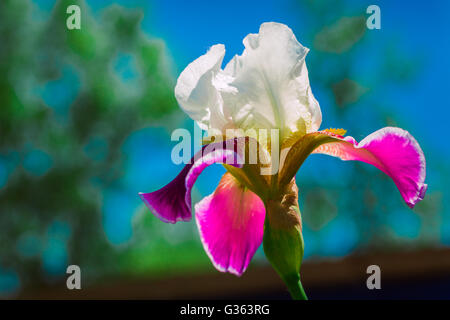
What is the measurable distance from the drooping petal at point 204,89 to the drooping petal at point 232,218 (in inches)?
5.3

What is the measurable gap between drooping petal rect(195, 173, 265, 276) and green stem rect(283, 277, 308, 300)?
17cm

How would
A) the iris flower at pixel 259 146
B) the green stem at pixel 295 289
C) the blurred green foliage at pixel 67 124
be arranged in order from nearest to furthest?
the green stem at pixel 295 289 < the iris flower at pixel 259 146 < the blurred green foliage at pixel 67 124

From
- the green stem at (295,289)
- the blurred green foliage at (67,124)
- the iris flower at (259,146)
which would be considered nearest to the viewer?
the green stem at (295,289)

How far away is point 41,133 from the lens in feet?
25.8

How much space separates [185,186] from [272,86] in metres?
0.29

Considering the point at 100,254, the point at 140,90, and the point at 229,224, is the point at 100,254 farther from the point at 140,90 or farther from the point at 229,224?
the point at 229,224

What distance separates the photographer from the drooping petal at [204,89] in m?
0.98

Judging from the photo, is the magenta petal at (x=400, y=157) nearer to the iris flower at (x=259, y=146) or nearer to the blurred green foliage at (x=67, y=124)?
the iris flower at (x=259, y=146)

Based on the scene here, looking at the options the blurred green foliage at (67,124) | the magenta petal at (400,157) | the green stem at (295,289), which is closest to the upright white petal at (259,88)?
the magenta petal at (400,157)

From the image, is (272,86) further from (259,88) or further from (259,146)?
(259,146)

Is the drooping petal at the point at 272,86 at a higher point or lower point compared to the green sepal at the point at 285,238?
higher
